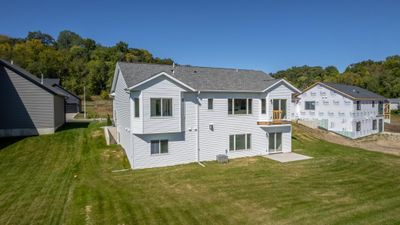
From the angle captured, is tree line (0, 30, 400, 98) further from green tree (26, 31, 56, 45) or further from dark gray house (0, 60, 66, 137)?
dark gray house (0, 60, 66, 137)

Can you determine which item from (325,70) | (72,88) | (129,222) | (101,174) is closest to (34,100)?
(101,174)

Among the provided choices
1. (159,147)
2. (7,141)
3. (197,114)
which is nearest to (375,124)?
(197,114)

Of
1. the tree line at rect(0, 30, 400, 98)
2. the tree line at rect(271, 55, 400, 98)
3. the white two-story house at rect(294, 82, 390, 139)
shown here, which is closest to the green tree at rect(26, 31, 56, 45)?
the tree line at rect(0, 30, 400, 98)

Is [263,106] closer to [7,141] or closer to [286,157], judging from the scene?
[286,157]

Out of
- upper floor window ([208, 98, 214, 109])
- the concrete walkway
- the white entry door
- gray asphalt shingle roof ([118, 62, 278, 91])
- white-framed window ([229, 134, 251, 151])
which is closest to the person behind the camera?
gray asphalt shingle roof ([118, 62, 278, 91])

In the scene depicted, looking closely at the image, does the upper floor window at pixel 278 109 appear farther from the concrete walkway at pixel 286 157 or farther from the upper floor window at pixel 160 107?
the upper floor window at pixel 160 107
